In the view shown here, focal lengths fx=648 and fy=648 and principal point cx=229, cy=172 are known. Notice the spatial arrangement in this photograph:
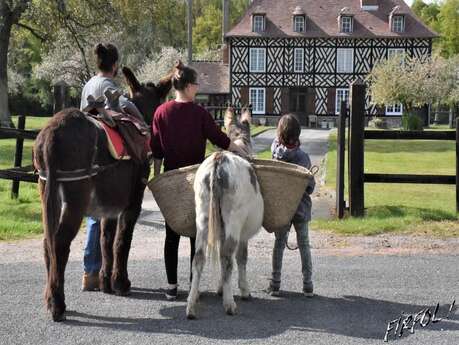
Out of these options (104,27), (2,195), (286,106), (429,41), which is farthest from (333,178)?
(429,41)

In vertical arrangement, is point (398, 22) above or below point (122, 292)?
above

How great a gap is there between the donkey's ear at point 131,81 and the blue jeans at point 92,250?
4.52 ft

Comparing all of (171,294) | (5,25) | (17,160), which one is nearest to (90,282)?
(171,294)

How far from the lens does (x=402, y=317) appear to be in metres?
5.28

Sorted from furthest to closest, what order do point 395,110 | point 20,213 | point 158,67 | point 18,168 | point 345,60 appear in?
point 395,110
point 345,60
point 158,67
point 20,213
point 18,168

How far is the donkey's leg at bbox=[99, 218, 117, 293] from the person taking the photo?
6012 mm

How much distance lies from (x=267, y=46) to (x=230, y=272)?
46826 mm

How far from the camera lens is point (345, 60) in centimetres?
5103

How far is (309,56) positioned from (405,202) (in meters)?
39.8

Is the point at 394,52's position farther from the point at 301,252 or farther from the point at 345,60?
the point at 301,252

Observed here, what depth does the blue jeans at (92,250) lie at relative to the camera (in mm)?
6145

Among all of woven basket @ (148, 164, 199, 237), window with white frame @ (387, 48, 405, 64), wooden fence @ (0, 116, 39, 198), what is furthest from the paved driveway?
window with white frame @ (387, 48, 405, 64)

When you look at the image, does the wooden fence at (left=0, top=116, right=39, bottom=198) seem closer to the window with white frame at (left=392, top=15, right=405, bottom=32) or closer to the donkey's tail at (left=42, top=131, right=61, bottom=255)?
the donkey's tail at (left=42, top=131, right=61, bottom=255)

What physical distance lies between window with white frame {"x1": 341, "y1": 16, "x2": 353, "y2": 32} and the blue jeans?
155 ft
